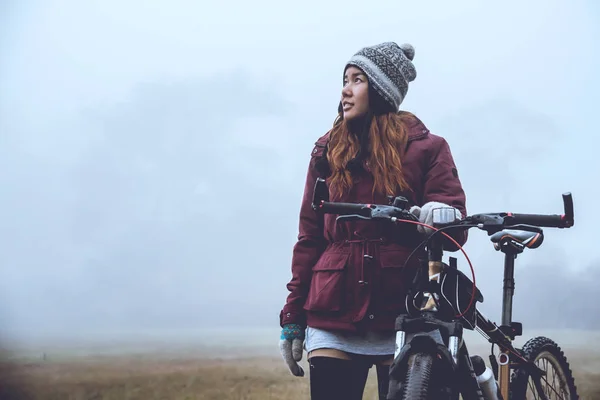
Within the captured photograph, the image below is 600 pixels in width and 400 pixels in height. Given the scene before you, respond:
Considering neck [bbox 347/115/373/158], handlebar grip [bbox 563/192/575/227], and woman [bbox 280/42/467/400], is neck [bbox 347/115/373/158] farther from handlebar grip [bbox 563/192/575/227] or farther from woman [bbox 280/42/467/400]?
handlebar grip [bbox 563/192/575/227]

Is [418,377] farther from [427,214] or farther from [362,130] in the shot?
[362,130]

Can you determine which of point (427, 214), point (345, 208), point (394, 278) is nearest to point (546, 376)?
point (394, 278)

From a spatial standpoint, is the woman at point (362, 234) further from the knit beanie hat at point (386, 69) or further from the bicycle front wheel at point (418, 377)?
the bicycle front wheel at point (418, 377)

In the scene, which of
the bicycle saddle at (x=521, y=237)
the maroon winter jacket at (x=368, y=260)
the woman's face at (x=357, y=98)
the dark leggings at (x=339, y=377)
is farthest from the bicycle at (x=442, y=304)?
the woman's face at (x=357, y=98)

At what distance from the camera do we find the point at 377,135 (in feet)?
6.66

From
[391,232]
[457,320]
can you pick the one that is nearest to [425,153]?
[391,232]

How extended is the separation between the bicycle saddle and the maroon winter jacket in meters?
0.10

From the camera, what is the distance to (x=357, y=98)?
81.4 inches

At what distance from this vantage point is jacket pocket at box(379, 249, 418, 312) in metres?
1.86

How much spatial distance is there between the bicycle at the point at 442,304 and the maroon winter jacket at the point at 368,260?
0.11 metres

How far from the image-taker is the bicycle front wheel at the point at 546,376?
6.81 feet

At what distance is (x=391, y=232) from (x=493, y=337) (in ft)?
1.24

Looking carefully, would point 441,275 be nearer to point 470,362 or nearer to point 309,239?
point 470,362

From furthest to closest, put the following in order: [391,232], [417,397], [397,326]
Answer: [391,232]
[397,326]
[417,397]
